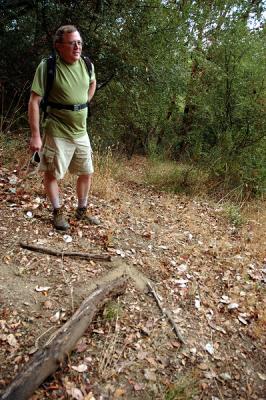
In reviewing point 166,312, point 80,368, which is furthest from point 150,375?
point 166,312

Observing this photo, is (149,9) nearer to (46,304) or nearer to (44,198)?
(44,198)

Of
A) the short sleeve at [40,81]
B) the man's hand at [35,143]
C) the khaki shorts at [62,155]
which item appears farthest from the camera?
the khaki shorts at [62,155]

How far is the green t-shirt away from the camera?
9.89ft

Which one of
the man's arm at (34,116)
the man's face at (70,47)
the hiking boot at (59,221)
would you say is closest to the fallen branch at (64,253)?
the hiking boot at (59,221)

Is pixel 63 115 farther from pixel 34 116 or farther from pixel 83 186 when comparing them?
pixel 83 186

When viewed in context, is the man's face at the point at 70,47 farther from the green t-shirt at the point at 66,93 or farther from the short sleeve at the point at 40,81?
the short sleeve at the point at 40,81

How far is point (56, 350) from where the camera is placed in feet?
7.47

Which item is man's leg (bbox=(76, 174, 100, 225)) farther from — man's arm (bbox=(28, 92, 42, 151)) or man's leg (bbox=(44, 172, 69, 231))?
man's arm (bbox=(28, 92, 42, 151))

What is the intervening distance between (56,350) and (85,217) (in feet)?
6.63

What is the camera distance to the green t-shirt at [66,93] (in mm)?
3016

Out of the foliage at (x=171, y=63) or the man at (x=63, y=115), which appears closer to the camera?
the man at (x=63, y=115)

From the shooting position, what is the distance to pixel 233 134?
7.04 m

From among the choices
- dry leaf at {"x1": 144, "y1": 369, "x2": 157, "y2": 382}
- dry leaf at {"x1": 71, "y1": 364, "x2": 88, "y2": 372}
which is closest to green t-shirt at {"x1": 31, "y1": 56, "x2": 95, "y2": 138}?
dry leaf at {"x1": 71, "y1": 364, "x2": 88, "y2": 372}

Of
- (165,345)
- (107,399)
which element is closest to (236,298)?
(165,345)
